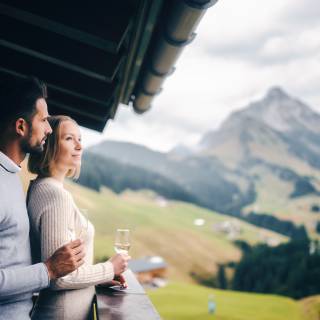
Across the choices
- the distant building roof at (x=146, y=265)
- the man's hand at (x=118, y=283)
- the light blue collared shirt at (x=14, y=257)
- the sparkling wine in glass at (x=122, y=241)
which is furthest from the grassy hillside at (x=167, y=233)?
the light blue collared shirt at (x=14, y=257)

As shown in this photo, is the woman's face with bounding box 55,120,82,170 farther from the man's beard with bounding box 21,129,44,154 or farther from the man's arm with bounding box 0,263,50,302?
the man's arm with bounding box 0,263,50,302

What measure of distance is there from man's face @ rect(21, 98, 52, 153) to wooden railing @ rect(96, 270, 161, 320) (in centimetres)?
88

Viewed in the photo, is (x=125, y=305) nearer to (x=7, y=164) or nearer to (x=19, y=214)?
(x=19, y=214)

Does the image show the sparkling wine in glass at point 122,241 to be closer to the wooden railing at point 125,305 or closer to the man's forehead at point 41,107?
the wooden railing at point 125,305

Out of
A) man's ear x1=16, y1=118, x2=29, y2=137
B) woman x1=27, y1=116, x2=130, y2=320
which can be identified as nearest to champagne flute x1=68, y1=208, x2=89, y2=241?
woman x1=27, y1=116, x2=130, y2=320

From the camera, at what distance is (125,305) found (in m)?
2.10

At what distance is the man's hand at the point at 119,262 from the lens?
211cm

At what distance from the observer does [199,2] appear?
2043mm

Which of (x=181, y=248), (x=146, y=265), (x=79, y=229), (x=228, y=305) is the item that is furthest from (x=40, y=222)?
(x=181, y=248)

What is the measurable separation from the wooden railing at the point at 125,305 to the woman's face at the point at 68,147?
779mm

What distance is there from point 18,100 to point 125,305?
1239 millimetres

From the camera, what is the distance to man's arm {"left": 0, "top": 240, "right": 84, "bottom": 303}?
147cm

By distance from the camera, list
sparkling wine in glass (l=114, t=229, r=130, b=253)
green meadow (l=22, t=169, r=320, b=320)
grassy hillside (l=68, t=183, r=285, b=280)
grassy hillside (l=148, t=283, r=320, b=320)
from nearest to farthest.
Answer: sparkling wine in glass (l=114, t=229, r=130, b=253) → grassy hillside (l=148, t=283, r=320, b=320) → green meadow (l=22, t=169, r=320, b=320) → grassy hillside (l=68, t=183, r=285, b=280)

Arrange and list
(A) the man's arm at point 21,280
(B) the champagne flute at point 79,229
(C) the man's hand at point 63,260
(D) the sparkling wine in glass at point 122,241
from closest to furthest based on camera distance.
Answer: (A) the man's arm at point 21,280 → (C) the man's hand at point 63,260 → (B) the champagne flute at point 79,229 → (D) the sparkling wine in glass at point 122,241
